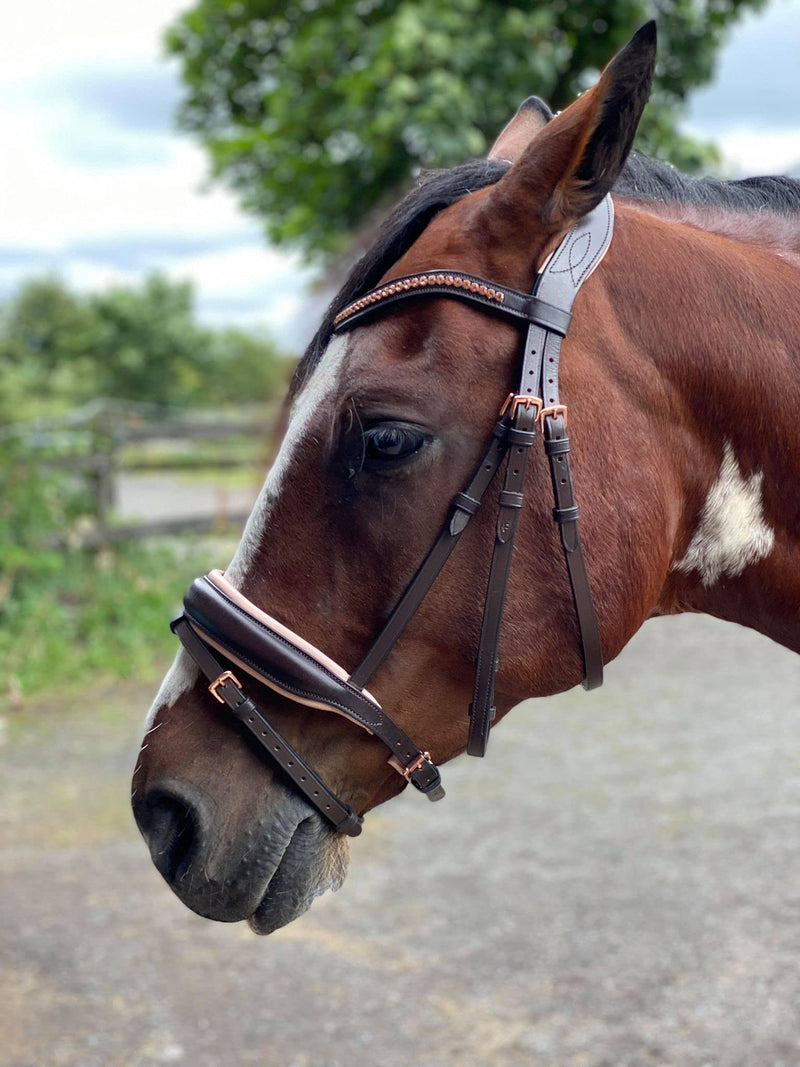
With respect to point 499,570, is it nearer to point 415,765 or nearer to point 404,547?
point 404,547

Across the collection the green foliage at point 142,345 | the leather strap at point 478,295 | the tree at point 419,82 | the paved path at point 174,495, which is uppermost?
the tree at point 419,82

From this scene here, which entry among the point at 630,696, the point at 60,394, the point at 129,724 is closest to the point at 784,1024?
the point at 630,696

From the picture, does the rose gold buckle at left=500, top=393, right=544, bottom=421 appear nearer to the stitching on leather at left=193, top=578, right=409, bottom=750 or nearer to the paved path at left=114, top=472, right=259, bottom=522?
the stitching on leather at left=193, top=578, right=409, bottom=750

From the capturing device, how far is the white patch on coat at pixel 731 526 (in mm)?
1607

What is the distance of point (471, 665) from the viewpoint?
5.06 ft

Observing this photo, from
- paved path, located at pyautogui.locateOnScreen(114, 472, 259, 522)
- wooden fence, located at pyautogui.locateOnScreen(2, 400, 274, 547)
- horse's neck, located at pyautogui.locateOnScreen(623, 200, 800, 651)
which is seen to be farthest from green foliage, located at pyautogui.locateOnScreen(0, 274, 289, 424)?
horse's neck, located at pyautogui.locateOnScreen(623, 200, 800, 651)

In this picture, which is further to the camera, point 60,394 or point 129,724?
point 60,394

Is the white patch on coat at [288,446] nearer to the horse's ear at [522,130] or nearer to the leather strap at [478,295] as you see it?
the leather strap at [478,295]

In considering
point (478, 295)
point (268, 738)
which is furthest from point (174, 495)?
point (478, 295)

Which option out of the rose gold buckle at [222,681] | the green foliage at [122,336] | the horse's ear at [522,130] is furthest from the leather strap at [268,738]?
the green foliage at [122,336]

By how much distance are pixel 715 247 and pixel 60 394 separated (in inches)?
959

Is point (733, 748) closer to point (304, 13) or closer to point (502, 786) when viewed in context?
point (502, 786)

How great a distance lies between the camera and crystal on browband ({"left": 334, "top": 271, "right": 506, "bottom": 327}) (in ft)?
4.83

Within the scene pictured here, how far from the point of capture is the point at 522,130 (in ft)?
6.42
